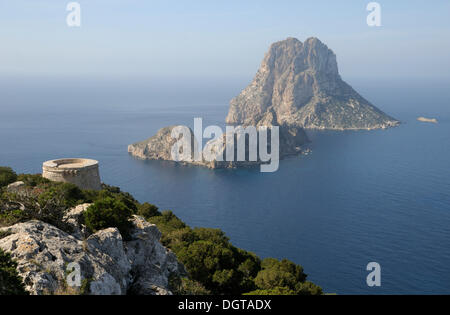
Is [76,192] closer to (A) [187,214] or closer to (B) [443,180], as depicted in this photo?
(A) [187,214]

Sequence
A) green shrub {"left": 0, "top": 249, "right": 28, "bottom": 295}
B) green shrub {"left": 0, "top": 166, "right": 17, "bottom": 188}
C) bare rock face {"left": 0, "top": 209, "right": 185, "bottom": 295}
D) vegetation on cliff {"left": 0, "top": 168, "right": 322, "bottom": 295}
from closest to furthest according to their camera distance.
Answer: green shrub {"left": 0, "top": 249, "right": 28, "bottom": 295} < bare rock face {"left": 0, "top": 209, "right": 185, "bottom": 295} < vegetation on cliff {"left": 0, "top": 168, "right": 322, "bottom": 295} < green shrub {"left": 0, "top": 166, "right": 17, "bottom": 188}

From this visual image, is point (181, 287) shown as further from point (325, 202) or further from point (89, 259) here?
point (325, 202)

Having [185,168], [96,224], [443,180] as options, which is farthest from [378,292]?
[185,168]

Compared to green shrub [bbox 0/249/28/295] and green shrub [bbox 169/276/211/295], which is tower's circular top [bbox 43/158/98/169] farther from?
green shrub [bbox 0/249/28/295]

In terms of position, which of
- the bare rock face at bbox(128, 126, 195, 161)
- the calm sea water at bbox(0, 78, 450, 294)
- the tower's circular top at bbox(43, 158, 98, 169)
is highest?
the tower's circular top at bbox(43, 158, 98, 169)

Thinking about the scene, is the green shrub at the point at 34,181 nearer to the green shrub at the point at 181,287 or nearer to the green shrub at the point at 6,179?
the green shrub at the point at 6,179

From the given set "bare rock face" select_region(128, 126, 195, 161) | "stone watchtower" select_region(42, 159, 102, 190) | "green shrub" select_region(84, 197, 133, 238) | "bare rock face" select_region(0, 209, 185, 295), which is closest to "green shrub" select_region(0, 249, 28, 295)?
"bare rock face" select_region(0, 209, 185, 295)

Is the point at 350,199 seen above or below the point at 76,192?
below
